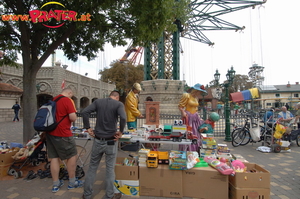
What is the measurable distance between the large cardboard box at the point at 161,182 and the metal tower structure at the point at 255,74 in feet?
186

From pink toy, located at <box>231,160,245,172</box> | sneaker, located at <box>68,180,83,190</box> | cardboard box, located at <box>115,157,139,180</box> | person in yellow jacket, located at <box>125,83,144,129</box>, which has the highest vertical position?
person in yellow jacket, located at <box>125,83,144,129</box>

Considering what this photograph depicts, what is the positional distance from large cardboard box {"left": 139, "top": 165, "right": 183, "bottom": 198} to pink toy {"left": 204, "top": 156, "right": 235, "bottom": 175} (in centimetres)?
62

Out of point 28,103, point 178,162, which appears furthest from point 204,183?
point 28,103

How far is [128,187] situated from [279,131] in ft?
19.4

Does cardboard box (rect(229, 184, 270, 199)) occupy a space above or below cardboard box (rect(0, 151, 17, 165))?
below

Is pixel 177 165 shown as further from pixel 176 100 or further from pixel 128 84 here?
pixel 128 84

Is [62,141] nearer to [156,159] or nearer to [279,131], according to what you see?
[156,159]

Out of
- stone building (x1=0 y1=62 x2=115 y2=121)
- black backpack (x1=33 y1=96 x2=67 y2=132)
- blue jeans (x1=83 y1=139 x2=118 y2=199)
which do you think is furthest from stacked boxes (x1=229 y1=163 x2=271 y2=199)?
stone building (x1=0 y1=62 x2=115 y2=121)

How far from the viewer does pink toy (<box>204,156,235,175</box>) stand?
9.01 ft

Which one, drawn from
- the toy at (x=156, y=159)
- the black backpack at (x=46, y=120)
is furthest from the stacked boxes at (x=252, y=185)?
the black backpack at (x=46, y=120)

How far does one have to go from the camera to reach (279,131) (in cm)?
616

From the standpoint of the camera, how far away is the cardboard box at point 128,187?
120 inches

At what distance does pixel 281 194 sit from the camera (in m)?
3.14

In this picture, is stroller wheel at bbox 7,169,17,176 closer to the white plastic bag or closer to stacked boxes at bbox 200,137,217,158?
stacked boxes at bbox 200,137,217,158
